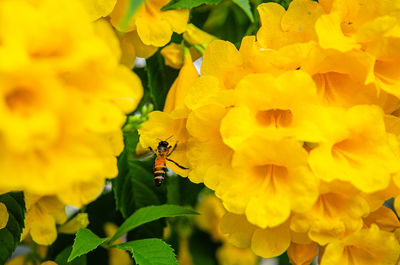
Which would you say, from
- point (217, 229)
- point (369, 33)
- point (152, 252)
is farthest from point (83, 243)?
point (217, 229)

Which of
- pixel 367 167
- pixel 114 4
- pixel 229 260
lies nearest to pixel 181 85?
pixel 114 4

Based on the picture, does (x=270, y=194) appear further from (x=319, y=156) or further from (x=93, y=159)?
(x=93, y=159)

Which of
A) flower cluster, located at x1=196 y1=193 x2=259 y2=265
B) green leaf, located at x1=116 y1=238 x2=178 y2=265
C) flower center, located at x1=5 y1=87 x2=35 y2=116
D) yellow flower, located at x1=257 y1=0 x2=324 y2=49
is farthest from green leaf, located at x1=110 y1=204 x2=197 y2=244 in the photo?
flower cluster, located at x1=196 y1=193 x2=259 y2=265

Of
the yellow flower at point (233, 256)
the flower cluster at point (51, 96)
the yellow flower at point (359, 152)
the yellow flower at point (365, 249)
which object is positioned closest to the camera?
the flower cluster at point (51, 96)

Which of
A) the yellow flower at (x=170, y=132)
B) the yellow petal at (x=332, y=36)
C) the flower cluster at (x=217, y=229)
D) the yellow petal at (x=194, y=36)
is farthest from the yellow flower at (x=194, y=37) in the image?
the flower cluster at (x=217, y=229)

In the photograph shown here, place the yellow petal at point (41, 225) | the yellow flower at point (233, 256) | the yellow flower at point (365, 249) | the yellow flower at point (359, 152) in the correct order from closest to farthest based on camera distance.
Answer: the yellow flower at point (359, 152), the yellow flower at point (365, 249), the yellow petal at point (41, 225), the yellow flower at point (233, 256)

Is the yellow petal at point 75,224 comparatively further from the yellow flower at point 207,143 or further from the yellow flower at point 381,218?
the yellow flower at point 381,218

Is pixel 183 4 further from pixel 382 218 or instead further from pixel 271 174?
pixel 382 218
